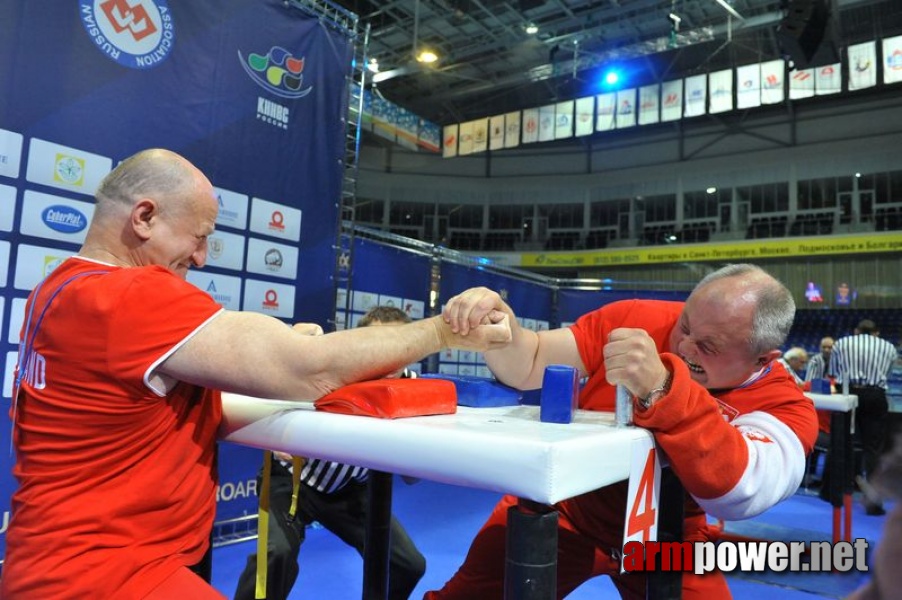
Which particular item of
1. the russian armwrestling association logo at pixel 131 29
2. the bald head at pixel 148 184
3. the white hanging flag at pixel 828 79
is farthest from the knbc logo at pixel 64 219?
→ the white hanging flag at pixel 828 79

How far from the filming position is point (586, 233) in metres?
19.1

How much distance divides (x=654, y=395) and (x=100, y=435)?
856mm

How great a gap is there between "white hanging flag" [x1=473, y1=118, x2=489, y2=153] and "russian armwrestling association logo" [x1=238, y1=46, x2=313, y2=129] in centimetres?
1414

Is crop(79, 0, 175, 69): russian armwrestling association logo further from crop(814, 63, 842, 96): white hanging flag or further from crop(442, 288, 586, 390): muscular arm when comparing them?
crop(814, 63, 842, 96): white hanging flag

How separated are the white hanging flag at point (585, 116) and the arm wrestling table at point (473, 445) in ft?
52.8

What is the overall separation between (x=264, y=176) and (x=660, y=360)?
9.30 ft

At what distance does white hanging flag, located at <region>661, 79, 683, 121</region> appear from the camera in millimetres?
15031

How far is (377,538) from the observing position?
4.01 feet

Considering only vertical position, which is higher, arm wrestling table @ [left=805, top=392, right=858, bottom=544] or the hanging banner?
the hanging banner

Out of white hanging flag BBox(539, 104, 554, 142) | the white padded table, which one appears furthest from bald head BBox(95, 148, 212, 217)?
white hanging flag BBox(539, 104, 554, 142)

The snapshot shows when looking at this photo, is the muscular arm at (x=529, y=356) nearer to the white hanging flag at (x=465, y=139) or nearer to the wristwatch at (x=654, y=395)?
the wristwatch at (x=654, y=395)

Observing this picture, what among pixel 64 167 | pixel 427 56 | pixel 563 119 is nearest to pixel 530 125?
pixel 563 119

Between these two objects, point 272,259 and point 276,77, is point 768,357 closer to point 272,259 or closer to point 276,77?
point 272,259

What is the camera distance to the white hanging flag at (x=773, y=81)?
1371cm
